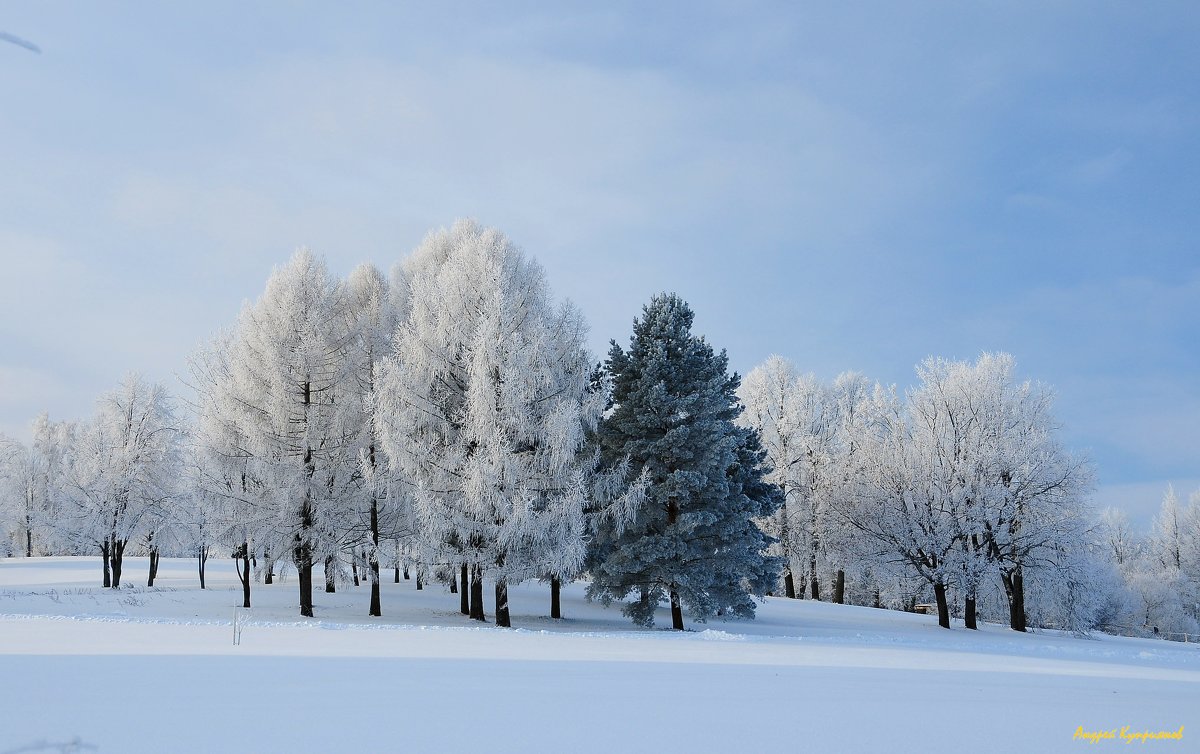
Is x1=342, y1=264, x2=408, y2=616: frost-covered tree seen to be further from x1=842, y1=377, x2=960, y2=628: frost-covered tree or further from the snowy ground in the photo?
x1=842, y1=377, x2=960, y2=628: frost-covered tree

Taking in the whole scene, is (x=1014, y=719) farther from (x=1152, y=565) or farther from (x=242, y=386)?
(x=1152, y=565)

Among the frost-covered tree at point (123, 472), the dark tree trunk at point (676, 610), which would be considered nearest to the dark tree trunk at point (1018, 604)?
the dark tree trunk at point (676, 610)

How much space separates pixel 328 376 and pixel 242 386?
7.91 ft

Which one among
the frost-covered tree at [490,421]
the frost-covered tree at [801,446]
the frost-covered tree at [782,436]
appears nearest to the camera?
the frost-covered tree at [490,421]

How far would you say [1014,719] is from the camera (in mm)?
6797

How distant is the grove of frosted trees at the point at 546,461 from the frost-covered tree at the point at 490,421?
60 mm

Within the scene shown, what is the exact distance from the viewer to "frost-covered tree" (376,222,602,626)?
18.7m

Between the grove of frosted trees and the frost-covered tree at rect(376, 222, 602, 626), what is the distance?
2.3 inches

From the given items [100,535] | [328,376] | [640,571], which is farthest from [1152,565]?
[100,535]

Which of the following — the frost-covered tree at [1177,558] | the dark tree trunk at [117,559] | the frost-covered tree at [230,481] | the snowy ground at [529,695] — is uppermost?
the frost-covered tree at [230,481]

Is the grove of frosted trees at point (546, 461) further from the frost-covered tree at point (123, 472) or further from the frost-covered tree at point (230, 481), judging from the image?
the frost-covered tree at point (123, 472)

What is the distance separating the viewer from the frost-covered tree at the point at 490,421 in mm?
18703

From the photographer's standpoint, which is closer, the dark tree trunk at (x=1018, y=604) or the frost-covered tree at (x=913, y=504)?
the frost-covered tree at (x=913, y=504)

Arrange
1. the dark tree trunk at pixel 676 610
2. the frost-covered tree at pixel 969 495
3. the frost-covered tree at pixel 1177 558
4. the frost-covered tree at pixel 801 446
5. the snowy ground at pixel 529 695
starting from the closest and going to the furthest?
the snowy ground at pixel 529 695, the dark tree trunk at pixel 676 610, the frost-covered tree at pixel 969 495, the frost-covered tree at pixel 801 446, the frost-covered tree at pixel 1177 558
